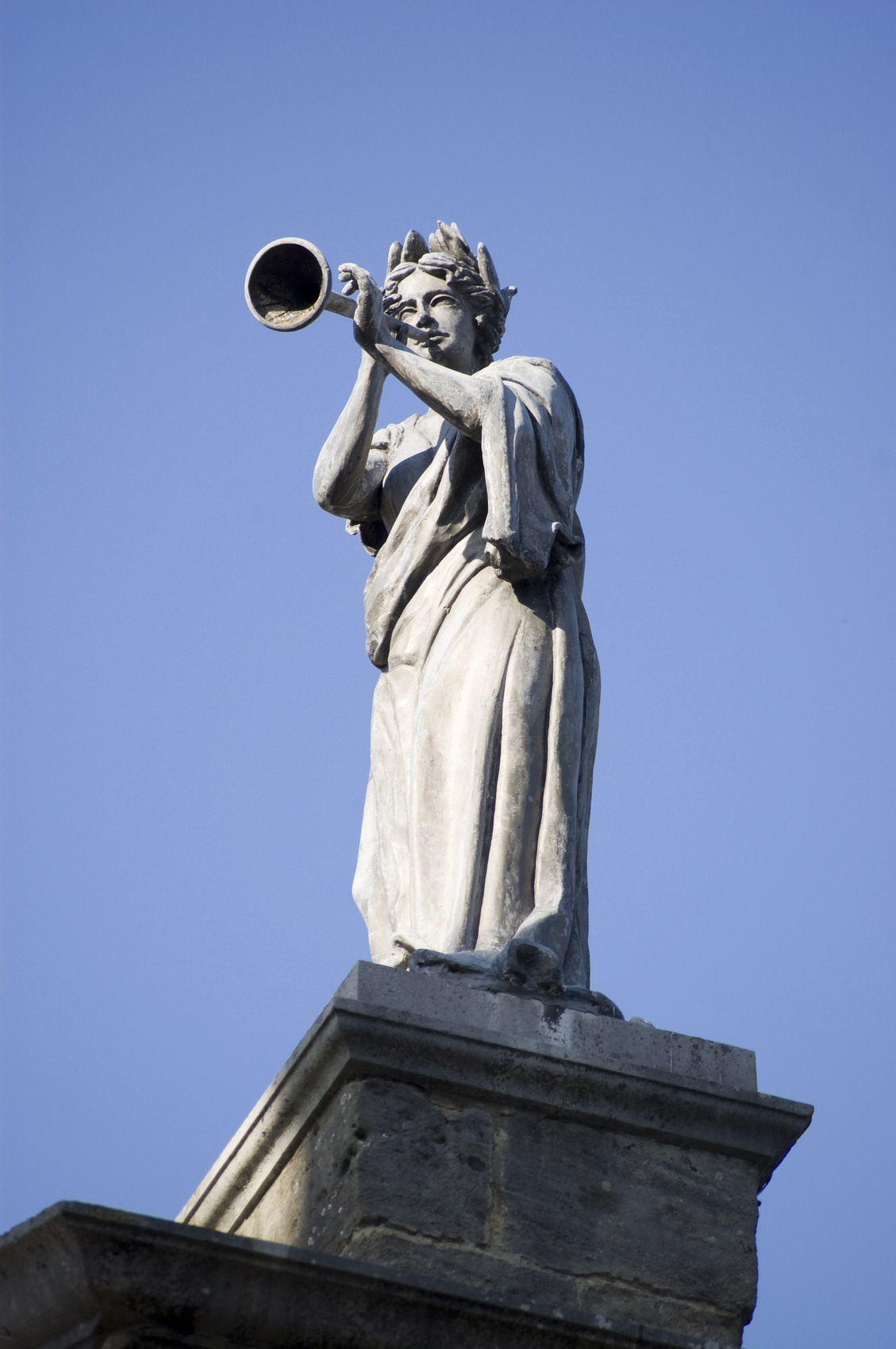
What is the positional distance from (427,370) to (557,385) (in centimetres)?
56

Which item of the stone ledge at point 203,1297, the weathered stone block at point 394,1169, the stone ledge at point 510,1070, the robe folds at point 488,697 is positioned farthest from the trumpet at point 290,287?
the stone ledge at point 203,1297

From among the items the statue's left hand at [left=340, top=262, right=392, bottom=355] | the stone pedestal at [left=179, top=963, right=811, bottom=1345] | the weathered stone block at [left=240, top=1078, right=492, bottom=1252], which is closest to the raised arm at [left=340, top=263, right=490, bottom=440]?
the statue's left hand at [left=340, top=262, right=392, bottom=355]

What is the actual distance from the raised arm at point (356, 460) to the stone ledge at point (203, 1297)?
10.4 feet

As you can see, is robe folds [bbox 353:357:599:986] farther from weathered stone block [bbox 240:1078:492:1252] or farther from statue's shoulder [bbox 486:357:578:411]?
weathered stone block [bbox 240:1078:492:1252]

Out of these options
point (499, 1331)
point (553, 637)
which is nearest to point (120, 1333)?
point (499, 1331)

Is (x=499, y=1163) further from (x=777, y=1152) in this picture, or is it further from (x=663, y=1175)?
(x=777, y=1152)

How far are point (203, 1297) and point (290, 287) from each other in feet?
11.3

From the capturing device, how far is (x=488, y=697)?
6.46 meters

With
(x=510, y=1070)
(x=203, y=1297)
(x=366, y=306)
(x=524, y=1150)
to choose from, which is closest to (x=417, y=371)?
(x=366, y=306)

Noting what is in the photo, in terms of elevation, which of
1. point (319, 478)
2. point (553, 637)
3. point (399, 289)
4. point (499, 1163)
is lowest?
point (499, 1163)

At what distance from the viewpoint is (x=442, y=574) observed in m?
6.90

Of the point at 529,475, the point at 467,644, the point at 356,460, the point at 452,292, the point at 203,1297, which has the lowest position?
the point at 203,1297

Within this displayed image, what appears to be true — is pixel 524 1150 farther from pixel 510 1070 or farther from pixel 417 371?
pixel 417 371

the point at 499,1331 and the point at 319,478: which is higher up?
the point at 319,478
